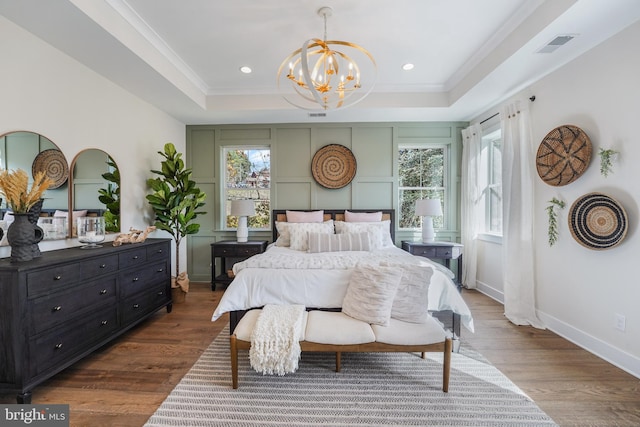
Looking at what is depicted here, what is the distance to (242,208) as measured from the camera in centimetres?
430

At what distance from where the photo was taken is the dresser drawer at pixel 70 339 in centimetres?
183

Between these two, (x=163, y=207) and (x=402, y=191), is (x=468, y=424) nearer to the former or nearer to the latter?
(x=402, y=191)

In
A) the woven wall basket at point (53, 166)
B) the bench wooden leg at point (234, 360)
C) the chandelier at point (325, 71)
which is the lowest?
the bench wooden leg at point (234, 360)

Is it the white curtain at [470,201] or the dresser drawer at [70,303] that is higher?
the white curtain at [470,201]

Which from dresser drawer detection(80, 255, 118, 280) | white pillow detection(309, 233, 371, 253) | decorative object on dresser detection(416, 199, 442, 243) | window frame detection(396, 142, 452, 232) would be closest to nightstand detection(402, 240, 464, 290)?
decorative object on dresser detection(416, 199, 442, 243)

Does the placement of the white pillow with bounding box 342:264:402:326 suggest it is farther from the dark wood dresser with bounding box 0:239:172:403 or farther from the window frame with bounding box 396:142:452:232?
the window frame with bounding box 396:142:452:232

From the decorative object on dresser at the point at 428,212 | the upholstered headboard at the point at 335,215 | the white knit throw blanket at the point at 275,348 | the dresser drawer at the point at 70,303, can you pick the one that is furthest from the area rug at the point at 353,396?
the upholstered headboard at the point at 335,215

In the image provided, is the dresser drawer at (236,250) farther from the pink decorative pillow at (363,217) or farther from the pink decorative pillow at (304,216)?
the pink decorative pillow at (363,217)

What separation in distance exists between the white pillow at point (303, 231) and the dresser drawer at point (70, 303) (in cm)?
198

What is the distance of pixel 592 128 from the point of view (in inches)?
97.9

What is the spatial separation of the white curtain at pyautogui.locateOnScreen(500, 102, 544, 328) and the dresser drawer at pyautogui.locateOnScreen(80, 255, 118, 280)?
13.7 feet

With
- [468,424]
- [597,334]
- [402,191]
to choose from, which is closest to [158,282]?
[468,424]

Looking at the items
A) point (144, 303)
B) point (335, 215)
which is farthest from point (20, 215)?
point (335, 215)

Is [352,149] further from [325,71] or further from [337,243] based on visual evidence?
[325,71]
